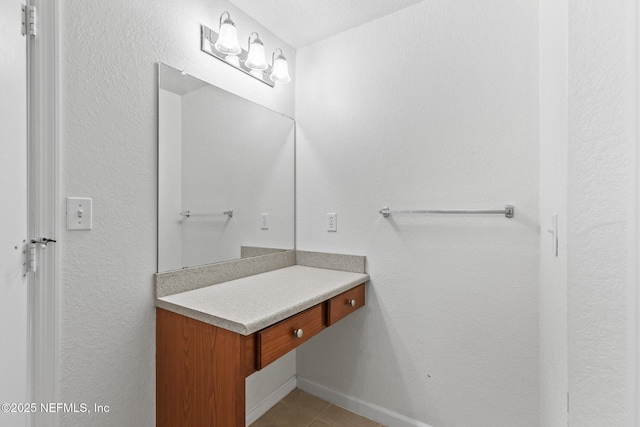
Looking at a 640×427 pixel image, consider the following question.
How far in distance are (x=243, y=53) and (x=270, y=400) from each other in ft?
6.60

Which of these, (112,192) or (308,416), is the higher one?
(112,192)

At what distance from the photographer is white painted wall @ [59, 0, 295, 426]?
108 cm

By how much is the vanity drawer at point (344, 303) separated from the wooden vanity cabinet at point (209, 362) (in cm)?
11

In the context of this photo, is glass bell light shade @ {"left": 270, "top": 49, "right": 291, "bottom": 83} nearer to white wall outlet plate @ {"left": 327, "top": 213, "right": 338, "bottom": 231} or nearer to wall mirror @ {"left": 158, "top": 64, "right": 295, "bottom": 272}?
wall mirror @ {"left": 158, "top": 64, "right": 295, "bottom": 272}

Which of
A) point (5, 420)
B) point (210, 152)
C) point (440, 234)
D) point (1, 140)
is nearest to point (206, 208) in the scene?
point (210, 152)

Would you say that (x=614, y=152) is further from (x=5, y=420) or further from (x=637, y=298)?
(x=5, y=420)

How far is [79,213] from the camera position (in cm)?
110

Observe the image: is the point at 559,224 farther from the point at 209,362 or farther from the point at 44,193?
the point at 44,193

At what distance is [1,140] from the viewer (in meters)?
0.89

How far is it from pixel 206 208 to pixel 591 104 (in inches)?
58.2

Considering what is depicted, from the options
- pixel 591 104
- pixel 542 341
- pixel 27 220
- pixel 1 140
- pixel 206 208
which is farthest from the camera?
pixel 206 208

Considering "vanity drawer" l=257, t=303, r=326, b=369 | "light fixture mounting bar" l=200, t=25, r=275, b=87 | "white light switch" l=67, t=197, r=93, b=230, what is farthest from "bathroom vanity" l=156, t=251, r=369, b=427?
"light fixture mounting bar" l=200, t=25, r=275, b=87

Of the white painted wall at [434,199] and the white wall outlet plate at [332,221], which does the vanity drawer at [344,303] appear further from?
the white wall outlet plate at [332,221]

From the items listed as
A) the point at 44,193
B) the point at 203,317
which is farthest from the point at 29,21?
the point at 203,317
